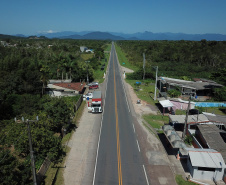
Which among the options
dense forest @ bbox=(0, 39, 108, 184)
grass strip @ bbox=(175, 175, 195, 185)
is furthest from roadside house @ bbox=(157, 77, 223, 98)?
grass strip @ bbox=(175, 175, 195, 185)

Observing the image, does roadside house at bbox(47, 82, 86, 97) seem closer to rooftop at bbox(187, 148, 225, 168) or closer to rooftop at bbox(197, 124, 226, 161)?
rooftop at bbox(197, 124, 226, 161)

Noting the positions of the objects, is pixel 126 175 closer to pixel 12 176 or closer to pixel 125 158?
pixel 125 158

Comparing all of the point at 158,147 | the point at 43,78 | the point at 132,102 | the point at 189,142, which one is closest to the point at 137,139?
the point at 158,147

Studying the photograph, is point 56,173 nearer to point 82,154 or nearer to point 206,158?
point 82,154

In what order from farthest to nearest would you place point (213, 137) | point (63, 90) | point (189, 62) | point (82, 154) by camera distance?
point (189, 62), point (63, 90), point (82, 154), point (213, 137)

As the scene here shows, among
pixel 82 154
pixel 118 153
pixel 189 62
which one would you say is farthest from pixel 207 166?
pixel 189 62

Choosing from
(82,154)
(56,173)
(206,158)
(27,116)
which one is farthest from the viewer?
(27,116)
